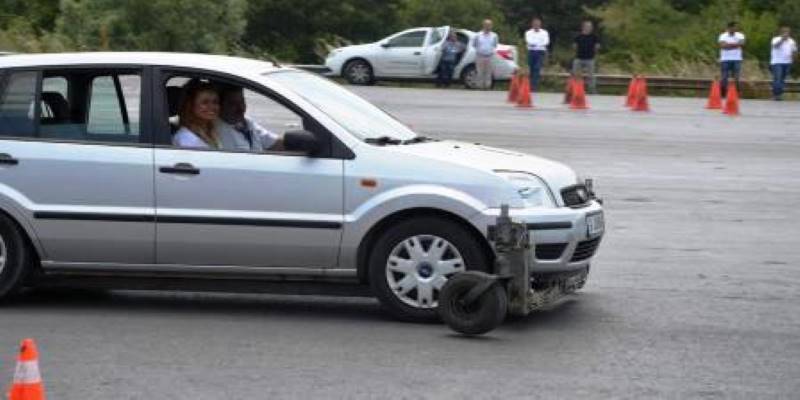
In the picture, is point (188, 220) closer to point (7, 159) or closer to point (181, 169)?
point (181, 169)

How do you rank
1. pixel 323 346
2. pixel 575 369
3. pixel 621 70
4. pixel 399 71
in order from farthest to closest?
pixel 621 70
pixel 399 71
pixel 323 346
pixel 575 369

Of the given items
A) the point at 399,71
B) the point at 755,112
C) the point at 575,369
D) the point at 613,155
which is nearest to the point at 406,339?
the point at 575,369

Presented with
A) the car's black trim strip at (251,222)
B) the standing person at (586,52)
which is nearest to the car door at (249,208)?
the car's black trim strip at (251,222)

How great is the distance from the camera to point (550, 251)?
29.2 ft

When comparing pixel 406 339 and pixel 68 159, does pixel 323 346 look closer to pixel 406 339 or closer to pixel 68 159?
pixel 406 339

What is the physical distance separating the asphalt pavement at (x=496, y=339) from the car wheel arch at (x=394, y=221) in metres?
0.37

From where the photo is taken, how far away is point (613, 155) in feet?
66.7

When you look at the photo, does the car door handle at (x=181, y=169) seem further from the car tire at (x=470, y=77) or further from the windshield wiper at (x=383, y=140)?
the car tire at (x=470, y=77)

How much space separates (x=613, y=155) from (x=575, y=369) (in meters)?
12.7

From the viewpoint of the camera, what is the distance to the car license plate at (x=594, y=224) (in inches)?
360

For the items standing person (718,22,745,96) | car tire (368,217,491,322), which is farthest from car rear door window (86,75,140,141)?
standing person (718,22,745,96)

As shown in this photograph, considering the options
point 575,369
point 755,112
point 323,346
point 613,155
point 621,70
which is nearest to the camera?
point 575,369

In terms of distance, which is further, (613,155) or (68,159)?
(613,155)

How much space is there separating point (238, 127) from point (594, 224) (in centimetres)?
217
